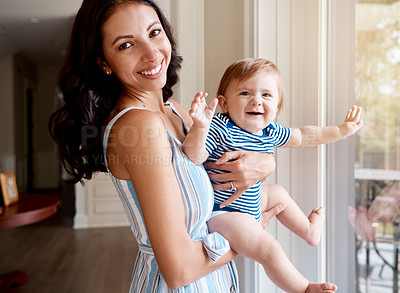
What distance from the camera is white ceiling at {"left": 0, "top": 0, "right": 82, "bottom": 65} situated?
437 cm

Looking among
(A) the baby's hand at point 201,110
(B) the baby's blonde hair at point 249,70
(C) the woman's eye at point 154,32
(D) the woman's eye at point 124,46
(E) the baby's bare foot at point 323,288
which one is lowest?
(E) the baby's bare foot at point 323,288

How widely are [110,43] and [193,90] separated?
0.66 metres

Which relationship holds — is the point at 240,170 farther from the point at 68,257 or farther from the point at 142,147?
the point at 68,257

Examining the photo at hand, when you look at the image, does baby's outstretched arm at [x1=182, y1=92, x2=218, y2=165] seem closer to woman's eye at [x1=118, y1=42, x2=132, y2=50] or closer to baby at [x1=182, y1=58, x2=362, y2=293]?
baby at [x1=182, y1=58, x2=362, y2=293]

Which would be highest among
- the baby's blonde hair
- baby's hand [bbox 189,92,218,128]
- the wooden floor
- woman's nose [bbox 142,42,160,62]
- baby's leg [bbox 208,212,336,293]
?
woman's nose [bbox 142,42,160,62]

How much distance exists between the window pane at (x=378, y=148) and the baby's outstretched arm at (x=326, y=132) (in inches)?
3.0

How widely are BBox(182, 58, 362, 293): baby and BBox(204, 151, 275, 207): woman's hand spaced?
14 millimetres

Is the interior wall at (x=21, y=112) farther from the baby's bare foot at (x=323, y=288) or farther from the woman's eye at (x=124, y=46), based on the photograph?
the baby's bare foot at (x=323, y=288)

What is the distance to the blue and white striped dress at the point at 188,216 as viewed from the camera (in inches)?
38.3

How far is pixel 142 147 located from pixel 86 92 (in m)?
0.31

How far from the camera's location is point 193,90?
5.24 ft

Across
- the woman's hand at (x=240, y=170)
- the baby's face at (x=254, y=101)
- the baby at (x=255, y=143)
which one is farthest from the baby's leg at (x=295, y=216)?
the baby's face at (x=254, y=101)

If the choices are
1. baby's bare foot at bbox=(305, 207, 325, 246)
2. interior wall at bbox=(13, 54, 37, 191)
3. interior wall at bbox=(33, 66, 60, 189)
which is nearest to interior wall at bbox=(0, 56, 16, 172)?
interior wall at bbox=(13, 54, 37, 191)

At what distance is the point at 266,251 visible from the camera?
1009 millimetres
